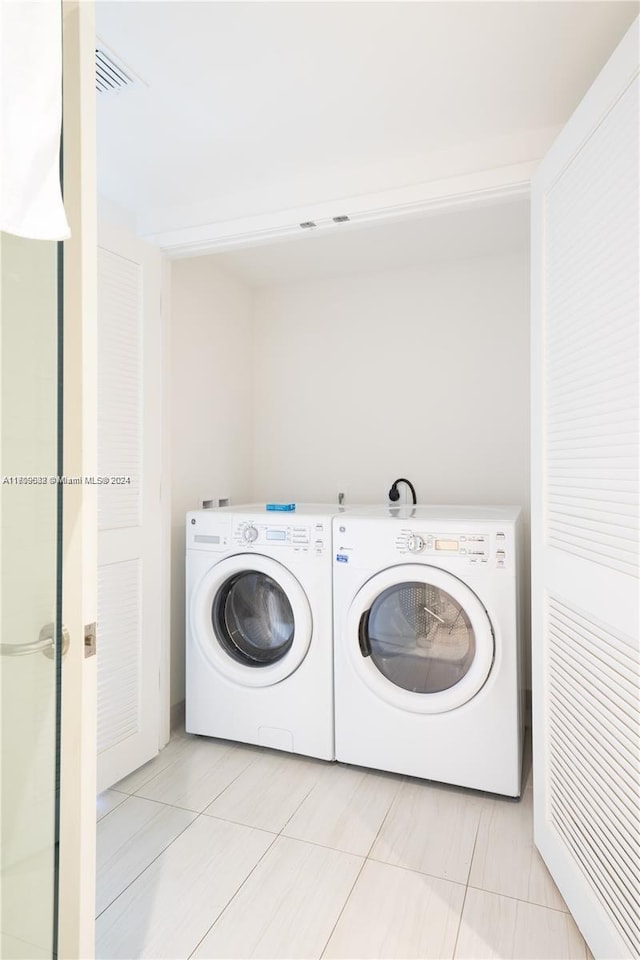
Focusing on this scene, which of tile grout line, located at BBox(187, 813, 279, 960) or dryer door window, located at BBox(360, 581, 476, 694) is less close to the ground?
dryer door window, located at BBox(360, 581, 476, 694)

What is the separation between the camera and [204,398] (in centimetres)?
279

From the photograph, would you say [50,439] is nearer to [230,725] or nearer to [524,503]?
[230,725]

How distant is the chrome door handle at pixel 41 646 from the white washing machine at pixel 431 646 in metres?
1.38

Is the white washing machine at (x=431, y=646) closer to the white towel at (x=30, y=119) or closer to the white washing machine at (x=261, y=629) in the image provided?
the white washing machine at (x=261, y=629)

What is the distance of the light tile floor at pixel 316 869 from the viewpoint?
139 cm

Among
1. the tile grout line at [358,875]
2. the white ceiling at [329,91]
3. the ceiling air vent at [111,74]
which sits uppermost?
the white ceiling at [329,91]

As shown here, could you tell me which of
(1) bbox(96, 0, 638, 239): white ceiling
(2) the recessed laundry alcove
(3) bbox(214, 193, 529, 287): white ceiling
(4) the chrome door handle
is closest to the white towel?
(4) the chrome door handle

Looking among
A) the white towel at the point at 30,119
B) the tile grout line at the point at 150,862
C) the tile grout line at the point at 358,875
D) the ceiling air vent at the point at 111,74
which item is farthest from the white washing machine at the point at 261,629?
the white towel at the point at 30,119

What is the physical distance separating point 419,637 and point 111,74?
2015 millimetres

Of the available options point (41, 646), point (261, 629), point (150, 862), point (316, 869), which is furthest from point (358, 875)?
point (41, 646)

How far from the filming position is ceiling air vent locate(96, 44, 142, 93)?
1.41m

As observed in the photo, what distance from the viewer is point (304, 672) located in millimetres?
2230

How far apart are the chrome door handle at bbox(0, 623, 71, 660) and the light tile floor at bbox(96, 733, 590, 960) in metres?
1.01

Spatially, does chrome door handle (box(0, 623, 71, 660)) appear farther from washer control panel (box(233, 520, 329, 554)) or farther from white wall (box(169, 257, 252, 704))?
white wall (box(169, 257, 252, 704))
